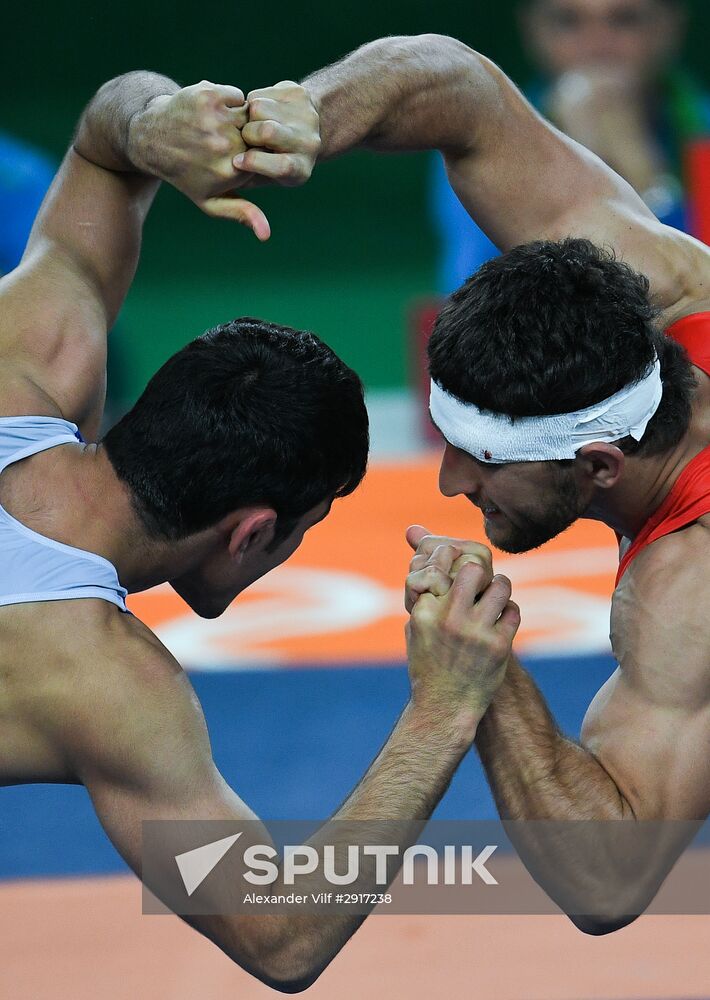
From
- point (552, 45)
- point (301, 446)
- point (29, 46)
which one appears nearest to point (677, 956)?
point (301, 446)

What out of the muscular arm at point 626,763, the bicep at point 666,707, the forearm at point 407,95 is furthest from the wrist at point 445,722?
the forearm at point 407,95

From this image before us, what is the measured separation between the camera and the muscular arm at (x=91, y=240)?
290 centimetres

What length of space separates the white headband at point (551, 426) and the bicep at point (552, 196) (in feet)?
1.43

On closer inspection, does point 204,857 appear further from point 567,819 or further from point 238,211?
point 238,211

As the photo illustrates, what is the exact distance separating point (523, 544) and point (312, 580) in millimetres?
4169

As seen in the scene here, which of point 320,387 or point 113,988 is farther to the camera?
point 113,988

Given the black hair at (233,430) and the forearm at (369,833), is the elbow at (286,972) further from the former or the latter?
the black hair at (233,430)

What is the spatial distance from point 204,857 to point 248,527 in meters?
0.75

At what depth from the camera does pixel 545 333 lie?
3.09 m

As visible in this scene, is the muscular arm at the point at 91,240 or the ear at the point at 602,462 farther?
the ear at the point at 602,462

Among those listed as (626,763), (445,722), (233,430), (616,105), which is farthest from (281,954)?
(616,105)

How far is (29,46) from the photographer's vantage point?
Answer: 490 inches

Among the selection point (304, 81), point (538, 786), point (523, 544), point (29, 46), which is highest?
point (304, 81)

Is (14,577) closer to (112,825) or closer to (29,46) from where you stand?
(112,825)
